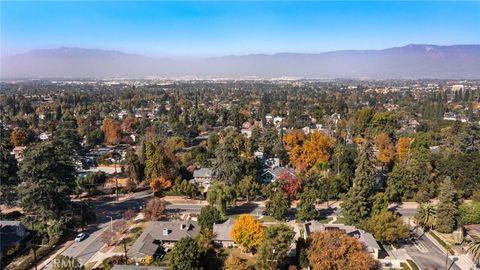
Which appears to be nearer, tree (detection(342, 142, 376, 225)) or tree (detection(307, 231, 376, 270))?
tree (detection(307, 231, 376, 270))

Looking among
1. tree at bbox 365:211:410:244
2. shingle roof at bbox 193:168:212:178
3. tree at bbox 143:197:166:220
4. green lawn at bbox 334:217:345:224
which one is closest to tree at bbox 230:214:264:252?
tree at bbox 365:211:410:244

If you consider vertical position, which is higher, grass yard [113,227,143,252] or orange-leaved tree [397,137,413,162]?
orange-leaved tree [397,137,413,162]

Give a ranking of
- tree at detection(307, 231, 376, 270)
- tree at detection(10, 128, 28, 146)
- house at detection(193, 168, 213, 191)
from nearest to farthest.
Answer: tree at detection(307, 231, 376, 270) < house at detection(193, 168, 213, 191) < tree at detection(10, 128, 28, 146)

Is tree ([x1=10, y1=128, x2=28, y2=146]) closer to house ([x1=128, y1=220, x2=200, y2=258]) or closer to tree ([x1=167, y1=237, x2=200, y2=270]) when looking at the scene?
house ([x1=128, y1=220, x2=200, y2=258])

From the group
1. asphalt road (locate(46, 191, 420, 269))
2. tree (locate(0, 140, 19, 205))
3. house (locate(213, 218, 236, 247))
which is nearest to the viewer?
house (locate(213, 218, 236, 247))

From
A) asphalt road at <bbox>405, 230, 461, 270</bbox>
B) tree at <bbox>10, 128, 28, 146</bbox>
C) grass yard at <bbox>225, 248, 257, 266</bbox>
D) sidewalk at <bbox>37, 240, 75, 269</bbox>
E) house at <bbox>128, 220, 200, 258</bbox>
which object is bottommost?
asphalt road at <bbox>405, 230, 461, 270</bbox>

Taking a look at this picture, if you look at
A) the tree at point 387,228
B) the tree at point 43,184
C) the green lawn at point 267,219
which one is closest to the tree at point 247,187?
the green lawn at point 267,219

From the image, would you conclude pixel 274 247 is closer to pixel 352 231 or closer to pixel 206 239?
pixel 206 239

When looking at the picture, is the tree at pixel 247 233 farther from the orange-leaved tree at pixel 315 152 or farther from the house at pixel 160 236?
the orange-leaved tree at pixel 315 152
